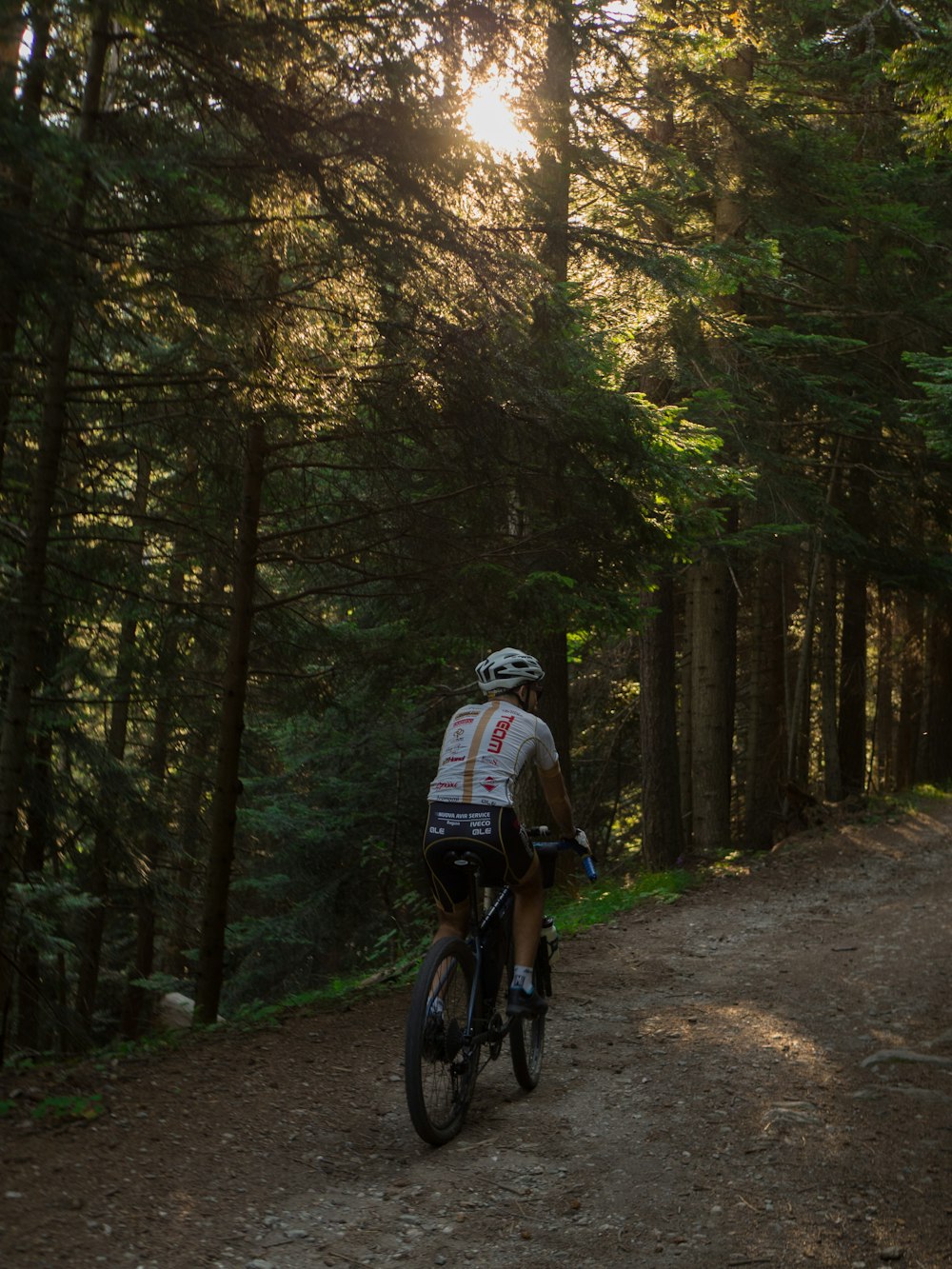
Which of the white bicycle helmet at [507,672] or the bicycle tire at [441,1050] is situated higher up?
the white bicycle helmet at [507,672]

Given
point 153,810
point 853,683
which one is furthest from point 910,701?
point 153,810

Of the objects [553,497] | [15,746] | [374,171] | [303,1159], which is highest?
[374,171]

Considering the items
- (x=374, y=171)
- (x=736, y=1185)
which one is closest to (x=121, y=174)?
(x=374, y=171)

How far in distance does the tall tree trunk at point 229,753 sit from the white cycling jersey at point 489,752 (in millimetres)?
3377

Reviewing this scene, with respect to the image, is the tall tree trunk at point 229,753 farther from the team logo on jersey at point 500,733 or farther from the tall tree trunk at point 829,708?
the tall tree trunk at point 829,708

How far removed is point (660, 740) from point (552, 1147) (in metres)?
9.51

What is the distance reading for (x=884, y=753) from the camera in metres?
27.5

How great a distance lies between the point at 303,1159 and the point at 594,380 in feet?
18.6

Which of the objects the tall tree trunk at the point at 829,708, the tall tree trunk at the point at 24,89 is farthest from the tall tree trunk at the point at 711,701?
the tall tree trunk at the point at 24,89

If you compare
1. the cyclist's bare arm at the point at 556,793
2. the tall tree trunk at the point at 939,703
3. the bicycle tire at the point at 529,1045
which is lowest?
the bicycle tire at the point at 529,1045

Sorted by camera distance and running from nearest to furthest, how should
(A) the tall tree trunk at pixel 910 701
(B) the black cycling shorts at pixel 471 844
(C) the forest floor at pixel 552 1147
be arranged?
(C) the forest floor at pixel 552 1147 < (B) the black cycling shorts at pixel 471 844 < (A) the tall tree trunk at pixel 910 701

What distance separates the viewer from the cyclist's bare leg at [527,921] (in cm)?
541

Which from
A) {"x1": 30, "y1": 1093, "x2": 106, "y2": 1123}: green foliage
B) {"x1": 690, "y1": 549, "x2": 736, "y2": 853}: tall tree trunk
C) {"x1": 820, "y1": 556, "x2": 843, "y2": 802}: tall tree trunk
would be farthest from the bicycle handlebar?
{"x1": 820, "y1": 556, "x2": 843, "y2": 802}: tall tree trunk

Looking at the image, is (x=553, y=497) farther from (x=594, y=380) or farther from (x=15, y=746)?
(x=15, y=746)
